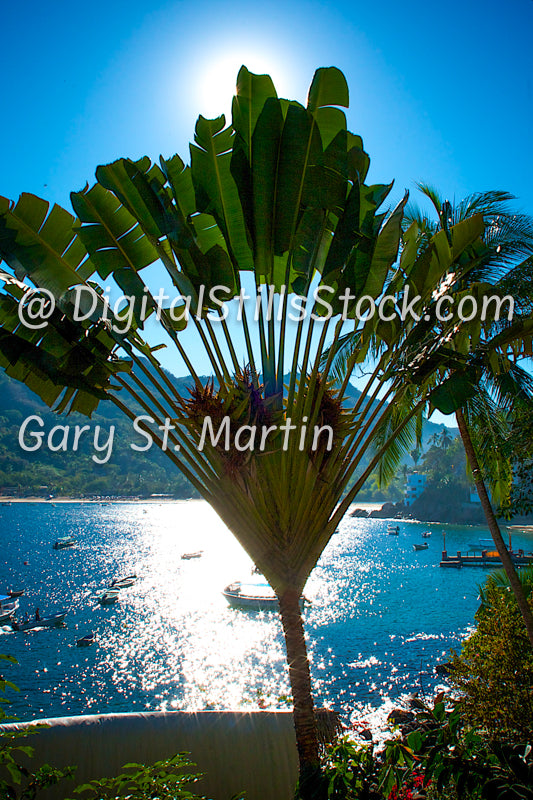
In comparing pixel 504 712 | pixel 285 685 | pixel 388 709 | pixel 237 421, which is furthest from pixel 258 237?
pixel 285 685

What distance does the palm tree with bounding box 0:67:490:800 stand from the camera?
Result: 10.2 ft

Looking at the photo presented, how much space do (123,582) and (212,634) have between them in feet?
52.4

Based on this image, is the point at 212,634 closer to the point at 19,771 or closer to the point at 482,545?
the point at 19,771

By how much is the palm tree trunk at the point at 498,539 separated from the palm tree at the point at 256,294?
348 cm

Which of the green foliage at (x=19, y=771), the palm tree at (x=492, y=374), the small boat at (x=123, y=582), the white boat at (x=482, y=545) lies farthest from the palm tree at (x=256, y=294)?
the white boat at (x=482, y=545)

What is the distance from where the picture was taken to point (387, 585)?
131 ft

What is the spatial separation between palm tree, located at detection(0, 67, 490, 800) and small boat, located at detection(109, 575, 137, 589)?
132ft

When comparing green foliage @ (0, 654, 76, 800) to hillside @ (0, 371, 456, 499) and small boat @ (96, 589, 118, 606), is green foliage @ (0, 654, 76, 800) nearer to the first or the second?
small boat @ (96, 589, 118, 606)

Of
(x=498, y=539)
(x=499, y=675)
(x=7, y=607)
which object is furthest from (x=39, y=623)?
(x=498, y=539)

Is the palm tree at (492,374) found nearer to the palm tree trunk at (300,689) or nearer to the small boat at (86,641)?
the palm tree trunk at (300,689)

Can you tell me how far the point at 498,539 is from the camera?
641cm

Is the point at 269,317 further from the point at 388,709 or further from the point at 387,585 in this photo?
the point at 387,585

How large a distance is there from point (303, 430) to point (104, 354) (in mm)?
1785

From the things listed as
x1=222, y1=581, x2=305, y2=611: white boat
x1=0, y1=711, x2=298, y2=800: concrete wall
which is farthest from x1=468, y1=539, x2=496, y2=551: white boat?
x1=0, y1=711, x2=298, y2=800: concrete wall
